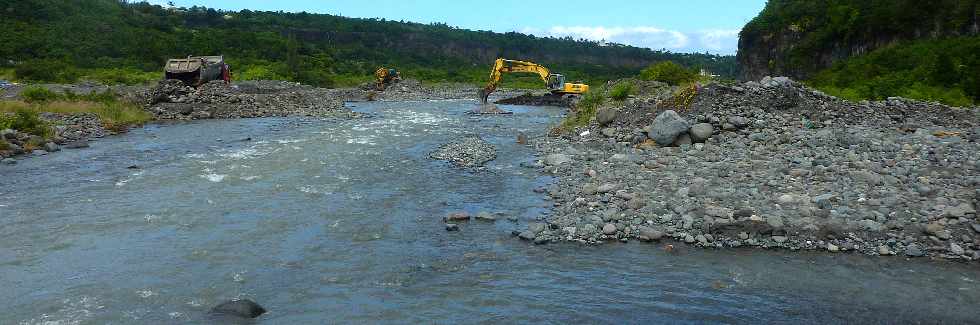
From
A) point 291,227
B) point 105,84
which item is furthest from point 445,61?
point 291,227

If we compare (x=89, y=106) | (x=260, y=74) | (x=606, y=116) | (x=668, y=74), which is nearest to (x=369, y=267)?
(x=606, y=116)

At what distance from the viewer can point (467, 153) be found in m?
20.9

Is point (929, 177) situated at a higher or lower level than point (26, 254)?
higher

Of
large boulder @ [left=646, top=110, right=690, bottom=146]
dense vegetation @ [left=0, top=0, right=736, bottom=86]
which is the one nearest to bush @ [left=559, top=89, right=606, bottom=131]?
large boulder @ [left=646, top=110, right=690, bottom=146]

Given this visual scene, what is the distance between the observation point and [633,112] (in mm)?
23094

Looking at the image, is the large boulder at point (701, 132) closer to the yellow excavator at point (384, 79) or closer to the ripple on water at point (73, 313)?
the ripple on water at point (73, 313)

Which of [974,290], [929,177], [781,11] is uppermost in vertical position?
[781,11]

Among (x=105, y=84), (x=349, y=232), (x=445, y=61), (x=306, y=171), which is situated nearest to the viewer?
(x=349, y=232)

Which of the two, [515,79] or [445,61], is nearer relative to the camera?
[515,79]

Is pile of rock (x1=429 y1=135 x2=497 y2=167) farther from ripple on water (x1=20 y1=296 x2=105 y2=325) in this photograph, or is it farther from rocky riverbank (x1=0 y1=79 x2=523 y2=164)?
rocky riverbank (x1=0 y1=79 x2=523 y2=164)

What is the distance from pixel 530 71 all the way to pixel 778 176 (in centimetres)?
3272

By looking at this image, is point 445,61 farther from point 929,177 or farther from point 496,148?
point 929,177

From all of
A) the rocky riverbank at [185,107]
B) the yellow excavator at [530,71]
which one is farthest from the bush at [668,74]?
the rocky riverbank at [185,107]

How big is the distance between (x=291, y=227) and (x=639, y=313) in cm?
711
